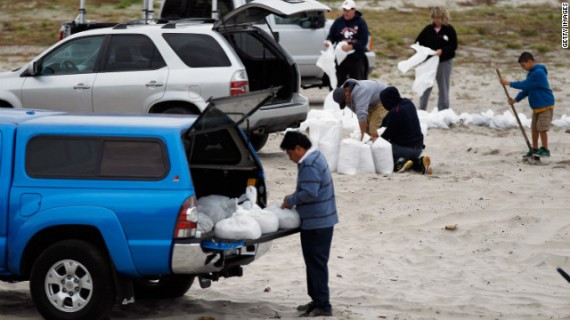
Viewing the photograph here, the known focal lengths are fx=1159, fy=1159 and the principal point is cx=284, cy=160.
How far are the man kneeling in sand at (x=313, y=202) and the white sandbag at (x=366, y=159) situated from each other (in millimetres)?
5468

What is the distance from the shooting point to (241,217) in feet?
26.2

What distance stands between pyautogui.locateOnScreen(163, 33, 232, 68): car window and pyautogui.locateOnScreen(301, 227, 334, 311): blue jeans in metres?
5.75

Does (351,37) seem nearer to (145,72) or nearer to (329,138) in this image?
(329,138)

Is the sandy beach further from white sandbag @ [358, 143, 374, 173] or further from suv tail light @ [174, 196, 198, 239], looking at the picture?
suv tail light @ [174, 196, 198, 239]

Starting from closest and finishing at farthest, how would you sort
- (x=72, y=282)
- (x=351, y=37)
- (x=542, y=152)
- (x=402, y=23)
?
(x=72, y=282) → (x=542, y=152) → (x=351, y=37) → (x=402, y=23)

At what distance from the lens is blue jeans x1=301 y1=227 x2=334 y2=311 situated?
27.1ft

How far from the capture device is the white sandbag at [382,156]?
13.7 m

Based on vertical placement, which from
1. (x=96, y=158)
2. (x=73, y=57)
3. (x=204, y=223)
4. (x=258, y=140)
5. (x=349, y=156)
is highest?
(x=96, y=158)

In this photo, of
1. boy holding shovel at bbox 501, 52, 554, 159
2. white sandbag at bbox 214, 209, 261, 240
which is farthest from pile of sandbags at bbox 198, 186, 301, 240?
boy holding shovel at bbox 501, 52, 554, 159

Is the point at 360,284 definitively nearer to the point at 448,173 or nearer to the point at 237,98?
the point at 237,98

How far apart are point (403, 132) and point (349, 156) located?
2.42ft

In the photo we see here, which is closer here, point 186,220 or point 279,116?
point 186,220

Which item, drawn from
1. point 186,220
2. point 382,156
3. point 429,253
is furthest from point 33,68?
point 186,220

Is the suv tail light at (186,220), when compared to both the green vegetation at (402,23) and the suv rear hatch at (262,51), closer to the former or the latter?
the suv rear hatch at (262,51)
